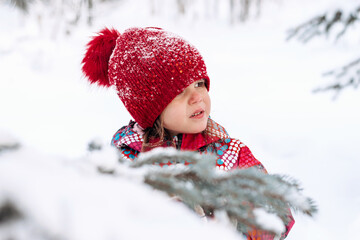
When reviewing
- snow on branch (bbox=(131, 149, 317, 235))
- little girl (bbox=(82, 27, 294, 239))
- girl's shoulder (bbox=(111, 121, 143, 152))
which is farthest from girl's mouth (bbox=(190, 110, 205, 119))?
snow on branch (bbox=(131, 149, 317, 235))

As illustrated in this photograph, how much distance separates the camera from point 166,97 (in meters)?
1.53

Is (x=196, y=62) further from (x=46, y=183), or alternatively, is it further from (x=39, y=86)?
(x=39, y=86)

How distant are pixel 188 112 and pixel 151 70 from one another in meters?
0.25

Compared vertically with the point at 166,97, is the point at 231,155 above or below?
below

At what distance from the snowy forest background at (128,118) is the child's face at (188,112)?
526 millimetres

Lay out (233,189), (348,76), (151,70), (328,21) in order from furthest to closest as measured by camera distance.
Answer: (348,76) → (328,21) → (151,70) → (233,189)

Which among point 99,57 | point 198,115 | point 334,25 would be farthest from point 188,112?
point 334,25

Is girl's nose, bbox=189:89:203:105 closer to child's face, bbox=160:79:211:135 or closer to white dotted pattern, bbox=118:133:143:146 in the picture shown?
child's face, bbox=160:79:211:135

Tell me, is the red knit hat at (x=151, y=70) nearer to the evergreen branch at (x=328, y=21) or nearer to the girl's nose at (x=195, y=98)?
the girl's nose at (x=195, y=98)

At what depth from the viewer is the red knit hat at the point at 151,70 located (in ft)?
5.00

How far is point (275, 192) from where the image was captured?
0.53 meters

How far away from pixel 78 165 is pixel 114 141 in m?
1.33

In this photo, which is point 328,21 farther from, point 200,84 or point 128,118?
point 128,118

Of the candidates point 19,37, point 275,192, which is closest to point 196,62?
point 275,192
